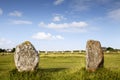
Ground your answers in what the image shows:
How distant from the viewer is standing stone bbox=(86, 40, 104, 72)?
78.3 ft

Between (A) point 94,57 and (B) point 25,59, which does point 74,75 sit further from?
(B) point 25,59

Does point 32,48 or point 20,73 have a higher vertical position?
point 32,48

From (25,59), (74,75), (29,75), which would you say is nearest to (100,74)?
(74,75)

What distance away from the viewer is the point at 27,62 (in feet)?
79.8

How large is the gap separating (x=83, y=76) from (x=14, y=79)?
213 inches

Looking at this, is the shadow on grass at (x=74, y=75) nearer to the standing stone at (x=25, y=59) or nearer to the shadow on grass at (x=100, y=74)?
the shadow on grass at (x=100, y=74)

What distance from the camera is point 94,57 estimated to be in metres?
24.1

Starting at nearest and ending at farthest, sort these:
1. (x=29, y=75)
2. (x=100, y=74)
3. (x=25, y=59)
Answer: (x=100, y=74) → (x=29, y=75) → (x=25, y=59)

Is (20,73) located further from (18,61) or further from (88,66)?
(88,66)

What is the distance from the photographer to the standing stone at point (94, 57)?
78.3 feet

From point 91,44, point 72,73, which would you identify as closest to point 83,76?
point 72,73

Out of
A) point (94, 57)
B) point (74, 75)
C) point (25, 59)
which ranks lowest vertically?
point (74, 75)

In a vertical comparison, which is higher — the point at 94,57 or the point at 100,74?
the point at 94,57

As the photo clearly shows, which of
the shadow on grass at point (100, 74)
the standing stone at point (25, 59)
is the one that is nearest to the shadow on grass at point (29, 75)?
the standing stone at point (25, 59)
